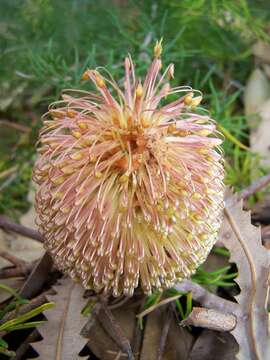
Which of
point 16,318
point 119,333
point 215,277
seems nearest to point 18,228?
point 16,318

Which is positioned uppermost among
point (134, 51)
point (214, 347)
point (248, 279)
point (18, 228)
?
point (134, 51)

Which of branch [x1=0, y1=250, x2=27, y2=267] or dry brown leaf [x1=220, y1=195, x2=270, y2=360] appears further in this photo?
branch [x1=0, y1=250, x2=27, y2=267]

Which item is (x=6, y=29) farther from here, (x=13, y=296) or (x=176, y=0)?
(x=13, y=296)

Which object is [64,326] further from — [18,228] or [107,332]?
[18,228]

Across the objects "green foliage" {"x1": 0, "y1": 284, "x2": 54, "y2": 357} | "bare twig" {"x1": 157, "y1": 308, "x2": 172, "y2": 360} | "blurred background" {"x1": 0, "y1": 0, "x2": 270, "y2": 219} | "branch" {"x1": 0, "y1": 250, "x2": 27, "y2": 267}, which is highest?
"blurred background" {"x1": 0, "y1": 0, "x2": 270, "y2": 219}

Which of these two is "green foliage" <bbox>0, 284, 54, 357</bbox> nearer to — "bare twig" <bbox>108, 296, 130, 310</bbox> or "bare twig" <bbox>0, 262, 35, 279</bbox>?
"bare twig" <bbox>0, 262, 35, 279</bbox>

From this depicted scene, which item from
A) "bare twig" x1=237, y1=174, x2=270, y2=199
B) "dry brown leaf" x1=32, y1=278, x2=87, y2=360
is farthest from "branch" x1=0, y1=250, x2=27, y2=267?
"bare twig" x1=237, y1=174, x2=270, y2=199
